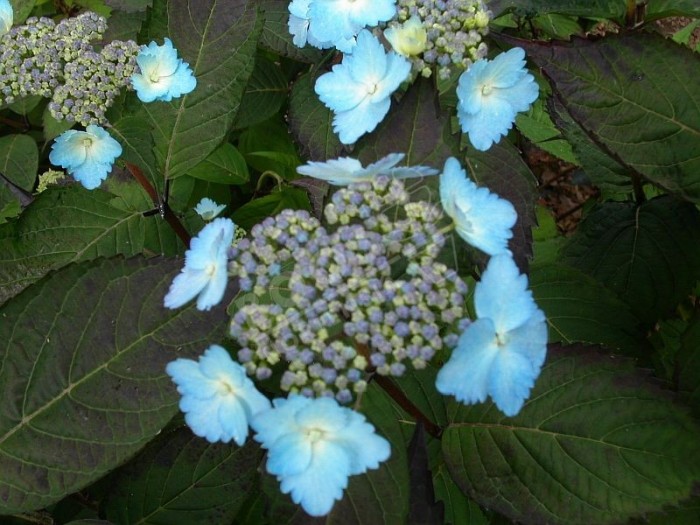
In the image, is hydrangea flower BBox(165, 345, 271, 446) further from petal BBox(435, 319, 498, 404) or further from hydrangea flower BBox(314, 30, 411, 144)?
hydrangea flower BBox(314, 30, 411, 144)

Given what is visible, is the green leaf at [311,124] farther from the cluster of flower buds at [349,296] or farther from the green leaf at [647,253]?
the green leaf at [647,253]

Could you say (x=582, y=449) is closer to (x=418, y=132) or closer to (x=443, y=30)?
(x=418, y=132)

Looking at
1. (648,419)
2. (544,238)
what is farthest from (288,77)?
(648,419)

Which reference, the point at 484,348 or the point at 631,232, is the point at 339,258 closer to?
the point at 484,348

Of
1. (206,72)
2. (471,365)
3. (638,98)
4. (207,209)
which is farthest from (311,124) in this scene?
(471,365)

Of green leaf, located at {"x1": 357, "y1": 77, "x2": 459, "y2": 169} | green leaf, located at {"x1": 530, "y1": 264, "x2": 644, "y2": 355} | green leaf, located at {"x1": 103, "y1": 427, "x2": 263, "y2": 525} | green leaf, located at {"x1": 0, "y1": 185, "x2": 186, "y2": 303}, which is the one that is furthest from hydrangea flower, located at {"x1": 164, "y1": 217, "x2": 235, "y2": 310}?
green leaf, located at {"x1": 530, "y1": 264, "x2": 644, "y2": 355}
